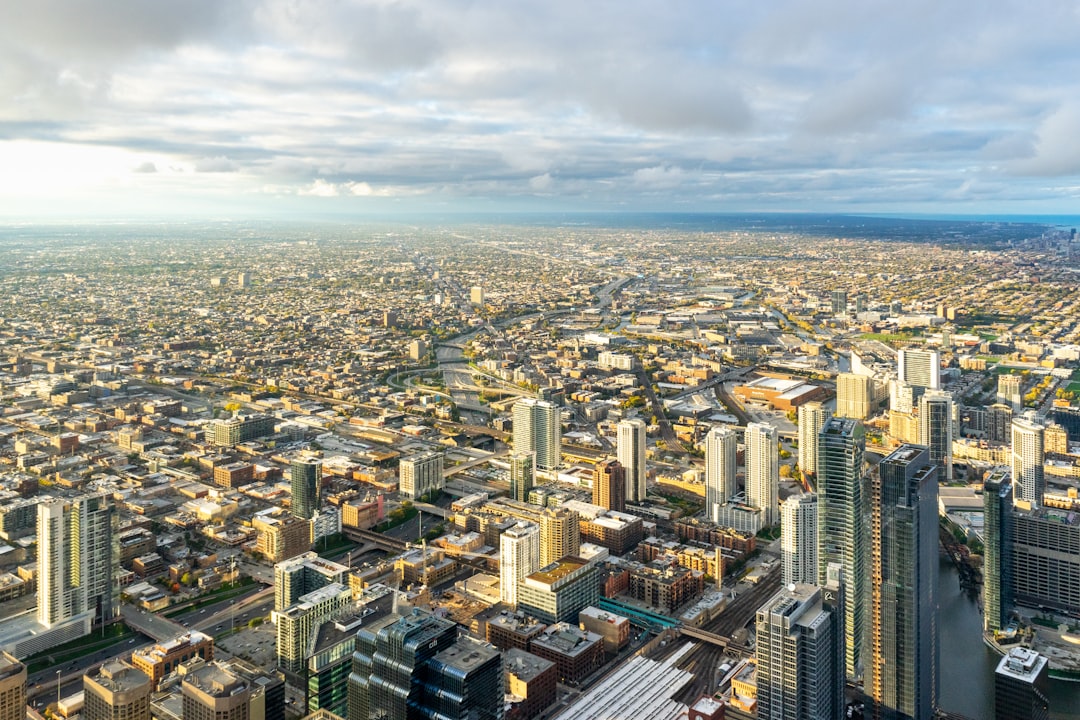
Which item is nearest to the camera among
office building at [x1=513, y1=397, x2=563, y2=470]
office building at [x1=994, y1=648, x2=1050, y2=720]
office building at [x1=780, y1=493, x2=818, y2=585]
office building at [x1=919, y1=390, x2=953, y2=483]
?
office building at [x1=994, y1=648, x2=1050, y2=720]

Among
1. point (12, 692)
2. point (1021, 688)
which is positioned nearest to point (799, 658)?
point (1021, 688)

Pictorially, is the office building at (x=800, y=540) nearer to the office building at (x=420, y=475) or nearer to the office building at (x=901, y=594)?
the office building at (x=901, y=594)

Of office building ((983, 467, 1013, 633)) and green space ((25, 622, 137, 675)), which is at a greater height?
office building ((983, 467, 1013, 633))

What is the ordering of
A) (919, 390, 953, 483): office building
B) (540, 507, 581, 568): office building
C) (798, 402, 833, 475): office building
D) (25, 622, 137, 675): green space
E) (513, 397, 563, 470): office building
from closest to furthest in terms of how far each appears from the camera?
(25, 622, 137, 675): green space
(540, 507, 581, 568): office building
(798, 402, 833, 475): office building
(513, 397, 563, 470): office building
(919, 390, 953, 483): office building

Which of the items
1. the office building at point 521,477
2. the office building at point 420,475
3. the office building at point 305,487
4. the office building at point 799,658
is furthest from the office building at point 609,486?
the office building at point 799,658

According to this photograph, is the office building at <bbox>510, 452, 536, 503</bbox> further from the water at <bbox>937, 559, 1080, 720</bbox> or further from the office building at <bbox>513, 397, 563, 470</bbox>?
the water at <bbox>937, 559, 1080, 720</bbox>

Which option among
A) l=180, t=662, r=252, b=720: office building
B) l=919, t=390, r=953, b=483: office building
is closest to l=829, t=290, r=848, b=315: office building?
l=919, t=390, r=953, b=483: office building

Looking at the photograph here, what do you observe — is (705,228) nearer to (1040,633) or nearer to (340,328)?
(340,328)
